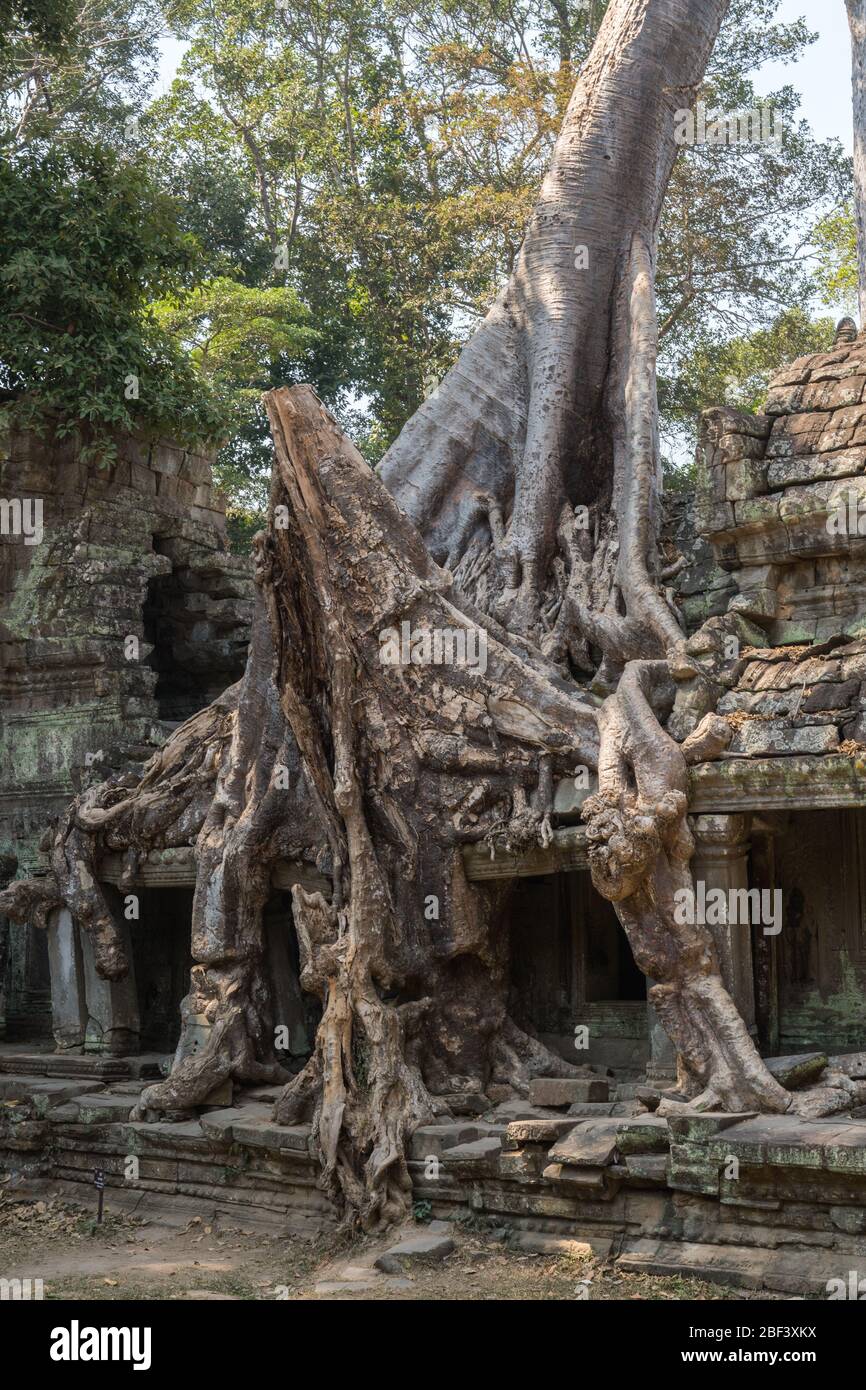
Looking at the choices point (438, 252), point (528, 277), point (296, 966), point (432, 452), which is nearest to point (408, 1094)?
point (296, 966)

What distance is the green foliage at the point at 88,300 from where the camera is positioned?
1381 cm

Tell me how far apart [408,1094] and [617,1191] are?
5.04 feet

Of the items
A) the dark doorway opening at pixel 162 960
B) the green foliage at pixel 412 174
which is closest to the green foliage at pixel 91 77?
the green foliage at pixel 412 174

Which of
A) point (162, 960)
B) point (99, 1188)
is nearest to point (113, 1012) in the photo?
point (162, 960)

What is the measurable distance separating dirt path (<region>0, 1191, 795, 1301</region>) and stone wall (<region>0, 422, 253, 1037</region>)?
3954 mm

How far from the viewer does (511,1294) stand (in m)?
7.69

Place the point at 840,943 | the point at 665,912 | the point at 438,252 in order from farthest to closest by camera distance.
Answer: the point at 438,252
the point at 840,943
the point at 665,912

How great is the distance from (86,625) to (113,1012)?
3.36m

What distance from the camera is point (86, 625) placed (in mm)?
13766

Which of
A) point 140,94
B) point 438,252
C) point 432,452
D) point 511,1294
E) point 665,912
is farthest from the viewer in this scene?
point 140,94

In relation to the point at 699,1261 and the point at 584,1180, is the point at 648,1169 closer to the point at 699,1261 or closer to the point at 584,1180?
the point at 584,1180

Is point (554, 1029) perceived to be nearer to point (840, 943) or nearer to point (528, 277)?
point (840, 943)

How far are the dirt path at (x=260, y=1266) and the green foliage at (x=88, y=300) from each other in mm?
6771

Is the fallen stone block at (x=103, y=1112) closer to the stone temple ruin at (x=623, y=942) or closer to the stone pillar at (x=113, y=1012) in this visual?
the stone temple ruin at (x=623, y=942)
